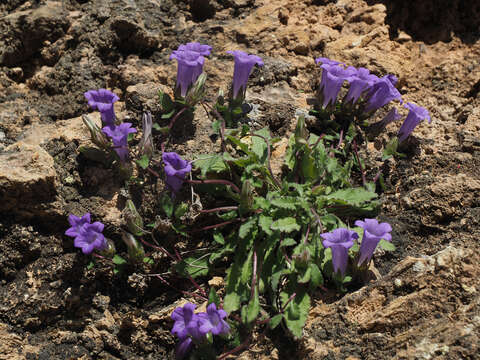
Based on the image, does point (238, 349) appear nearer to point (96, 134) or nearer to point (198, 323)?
point (198, 323)

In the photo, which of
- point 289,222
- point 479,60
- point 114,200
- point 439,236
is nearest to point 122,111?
point 114,200

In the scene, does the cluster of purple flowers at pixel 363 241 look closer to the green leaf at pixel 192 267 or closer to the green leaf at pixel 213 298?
the green leaf at pixel 213 298

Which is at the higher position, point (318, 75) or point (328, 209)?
point (318, 75)

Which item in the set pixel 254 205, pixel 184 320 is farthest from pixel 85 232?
pixel 254 205

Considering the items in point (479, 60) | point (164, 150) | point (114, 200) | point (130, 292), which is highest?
point (479, 60)

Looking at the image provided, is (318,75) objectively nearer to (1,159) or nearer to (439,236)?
(439,236)
